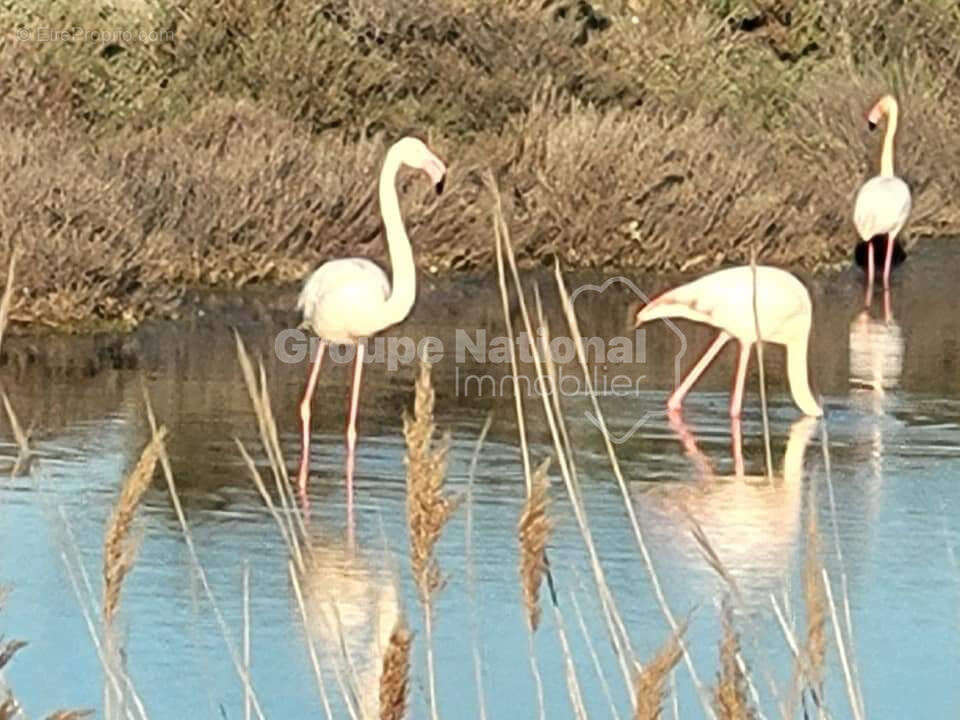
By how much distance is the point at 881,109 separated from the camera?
65.7 feet

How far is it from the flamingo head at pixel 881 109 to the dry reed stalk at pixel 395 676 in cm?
1801

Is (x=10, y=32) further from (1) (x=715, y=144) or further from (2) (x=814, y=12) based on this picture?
(2) (x=814, y=12)

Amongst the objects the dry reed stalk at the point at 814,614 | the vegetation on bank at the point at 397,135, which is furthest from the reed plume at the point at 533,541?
the vegetation on bank at the point at 397,135

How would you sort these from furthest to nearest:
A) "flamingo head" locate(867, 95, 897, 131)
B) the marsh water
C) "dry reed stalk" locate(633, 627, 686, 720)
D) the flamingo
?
"flamingo head" locate(867, 95, 897, 131) → the flamingo → the marsh water → "dry reed stalk" locate(633, 627, 686, 720)

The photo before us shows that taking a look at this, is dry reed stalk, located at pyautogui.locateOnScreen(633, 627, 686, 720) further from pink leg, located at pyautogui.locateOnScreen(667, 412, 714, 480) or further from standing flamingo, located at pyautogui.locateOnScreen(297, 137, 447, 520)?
standing flamingo, located at pyautogui.locateOnScreen(297, 137, 447, 520)

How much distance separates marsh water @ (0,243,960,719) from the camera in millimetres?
6227

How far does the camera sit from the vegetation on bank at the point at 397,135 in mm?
13906

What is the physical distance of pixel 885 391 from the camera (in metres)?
12.0

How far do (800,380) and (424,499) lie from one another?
9.00m

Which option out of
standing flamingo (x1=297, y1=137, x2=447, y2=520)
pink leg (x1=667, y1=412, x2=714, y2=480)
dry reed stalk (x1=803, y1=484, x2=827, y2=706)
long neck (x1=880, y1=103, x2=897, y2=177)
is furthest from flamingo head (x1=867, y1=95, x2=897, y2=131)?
dry reed stalk (x1=803, y1=484, x2=827, y2=706)

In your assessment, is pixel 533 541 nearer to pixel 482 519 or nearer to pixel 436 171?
pixel 482 519

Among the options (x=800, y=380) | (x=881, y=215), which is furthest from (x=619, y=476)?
(x=881, y=215)

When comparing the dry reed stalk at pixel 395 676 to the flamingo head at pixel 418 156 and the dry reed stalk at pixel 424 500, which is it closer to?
the dry reed stalk at pixel 424 500

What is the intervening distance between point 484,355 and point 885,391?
234 cm
